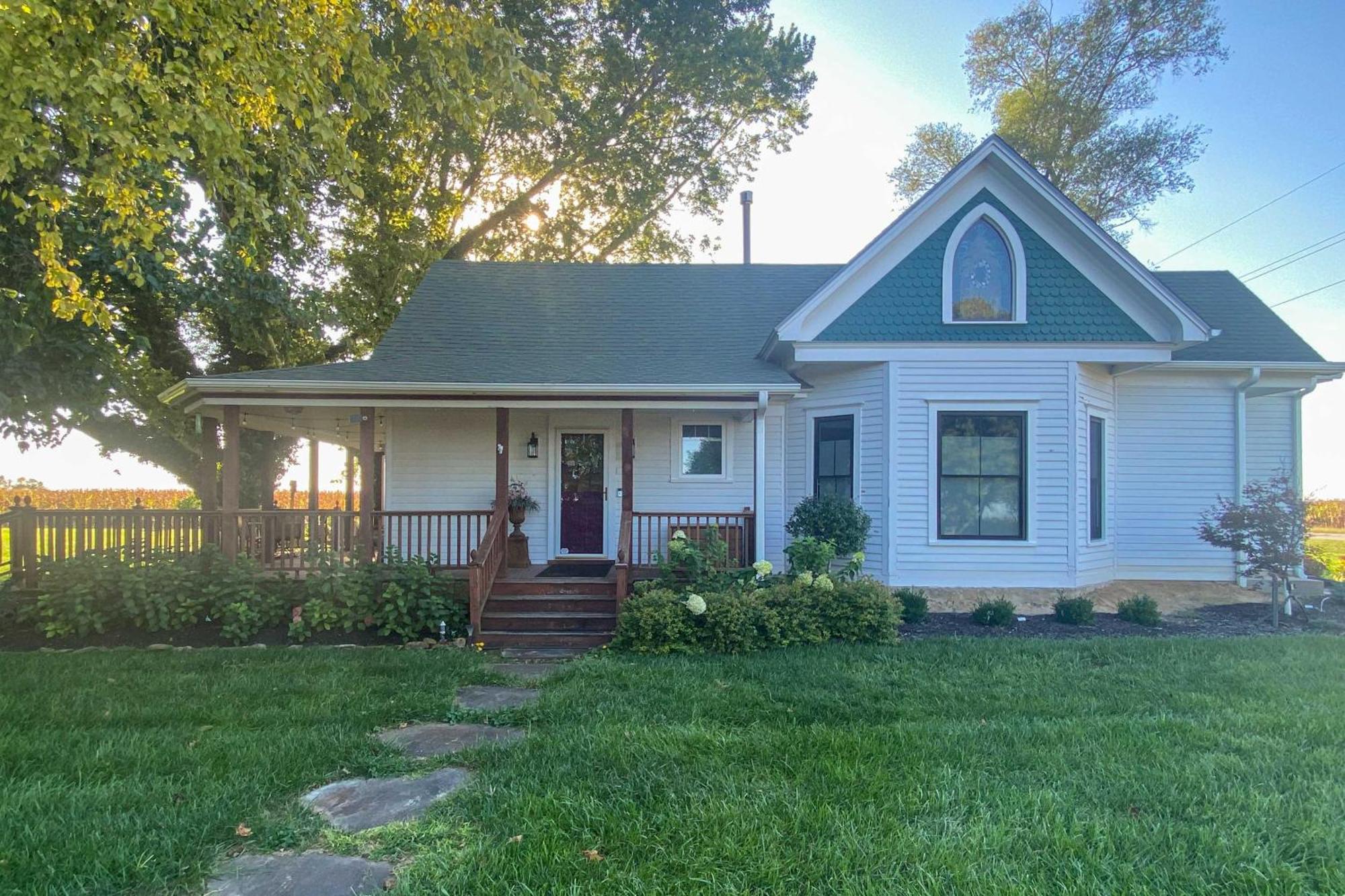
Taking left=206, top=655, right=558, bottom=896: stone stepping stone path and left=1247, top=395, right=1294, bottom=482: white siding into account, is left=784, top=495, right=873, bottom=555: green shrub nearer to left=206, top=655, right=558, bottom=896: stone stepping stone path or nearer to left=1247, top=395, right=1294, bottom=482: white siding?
left=206, top=655, right=558, bottom=896: stone stepping stone path

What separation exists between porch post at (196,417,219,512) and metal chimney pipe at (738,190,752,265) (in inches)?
447

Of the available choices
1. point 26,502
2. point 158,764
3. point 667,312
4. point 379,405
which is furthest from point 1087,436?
point 26,502

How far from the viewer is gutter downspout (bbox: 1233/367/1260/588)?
31.3 feet

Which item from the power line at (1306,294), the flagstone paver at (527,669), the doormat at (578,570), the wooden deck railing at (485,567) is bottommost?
the flagstone paver at (527,669)

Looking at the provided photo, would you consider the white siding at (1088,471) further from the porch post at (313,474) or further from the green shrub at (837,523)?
the porch post at (313,474)

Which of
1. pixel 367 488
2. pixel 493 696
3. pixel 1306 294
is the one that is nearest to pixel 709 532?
pixel 493 696

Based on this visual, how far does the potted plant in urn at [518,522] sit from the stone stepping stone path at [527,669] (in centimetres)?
337

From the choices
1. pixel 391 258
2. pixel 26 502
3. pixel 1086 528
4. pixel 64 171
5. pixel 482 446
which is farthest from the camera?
pixel 391 258

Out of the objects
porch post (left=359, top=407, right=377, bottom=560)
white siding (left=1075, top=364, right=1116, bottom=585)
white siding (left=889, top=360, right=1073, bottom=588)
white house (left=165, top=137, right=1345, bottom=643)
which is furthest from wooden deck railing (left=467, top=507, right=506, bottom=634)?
white siding (left=1075, top=364, right=1116, bottom=585)

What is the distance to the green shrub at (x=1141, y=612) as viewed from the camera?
26.2 feet

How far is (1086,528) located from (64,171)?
42.6 feet

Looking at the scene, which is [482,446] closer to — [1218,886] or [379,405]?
[379,405]

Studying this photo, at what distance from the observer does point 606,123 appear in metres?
19.2

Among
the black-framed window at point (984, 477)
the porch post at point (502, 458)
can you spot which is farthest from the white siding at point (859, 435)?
the porch post at point (502, 458)
